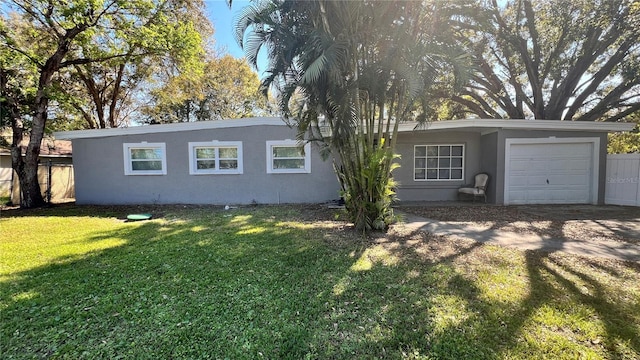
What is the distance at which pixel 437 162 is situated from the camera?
10281 mm

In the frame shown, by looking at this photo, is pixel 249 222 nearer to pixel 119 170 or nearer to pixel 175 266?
pixel 175 266

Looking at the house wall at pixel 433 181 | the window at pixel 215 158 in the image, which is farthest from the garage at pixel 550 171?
the window at pixel 215 158

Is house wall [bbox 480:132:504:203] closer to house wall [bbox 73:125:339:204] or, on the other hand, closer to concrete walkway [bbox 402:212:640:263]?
concrete walkway [bbox 402:212:640:263]

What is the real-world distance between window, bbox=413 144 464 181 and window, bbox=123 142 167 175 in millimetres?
9084

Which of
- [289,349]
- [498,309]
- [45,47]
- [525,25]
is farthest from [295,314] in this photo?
[525,25]

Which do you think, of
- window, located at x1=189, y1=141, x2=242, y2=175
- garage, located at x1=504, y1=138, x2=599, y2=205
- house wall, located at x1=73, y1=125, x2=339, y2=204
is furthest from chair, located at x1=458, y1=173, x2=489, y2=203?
window, located at x1=189, y1=141, x2=242, y2=175

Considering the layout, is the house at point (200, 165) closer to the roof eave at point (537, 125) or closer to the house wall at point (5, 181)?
the roof eave at point (537, 125)

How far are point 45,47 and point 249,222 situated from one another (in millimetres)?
11409

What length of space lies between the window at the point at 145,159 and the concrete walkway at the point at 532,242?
8.48 metres

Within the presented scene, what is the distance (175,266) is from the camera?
13.1ft

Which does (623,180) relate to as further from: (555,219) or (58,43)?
(58,43)

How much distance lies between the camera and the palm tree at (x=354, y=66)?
482 cm

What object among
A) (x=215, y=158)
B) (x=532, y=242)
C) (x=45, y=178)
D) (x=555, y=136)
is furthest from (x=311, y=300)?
(x=45, y=178)

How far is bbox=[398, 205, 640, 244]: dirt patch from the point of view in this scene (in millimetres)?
5445
